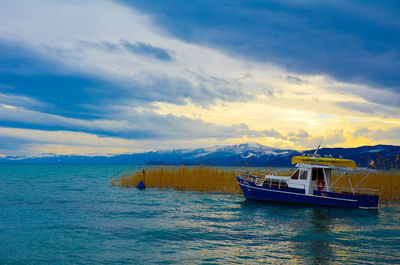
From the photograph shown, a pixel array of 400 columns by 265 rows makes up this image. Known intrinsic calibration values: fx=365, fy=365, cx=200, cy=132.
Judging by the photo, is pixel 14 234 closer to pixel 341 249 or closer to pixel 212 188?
pixel 341 249

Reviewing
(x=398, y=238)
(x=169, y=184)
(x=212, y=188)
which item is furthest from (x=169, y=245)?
(x=169, y=184)

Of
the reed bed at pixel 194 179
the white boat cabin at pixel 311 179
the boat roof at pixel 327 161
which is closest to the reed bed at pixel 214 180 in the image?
the reed bed at pixel 194 179

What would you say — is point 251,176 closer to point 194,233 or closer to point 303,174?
point 303,174

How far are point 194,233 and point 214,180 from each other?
878 inches

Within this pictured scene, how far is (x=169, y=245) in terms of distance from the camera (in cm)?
1783

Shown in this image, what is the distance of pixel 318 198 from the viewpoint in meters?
31.2

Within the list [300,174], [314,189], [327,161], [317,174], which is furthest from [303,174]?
[327,161]

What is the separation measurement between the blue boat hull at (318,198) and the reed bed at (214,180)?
3859mm

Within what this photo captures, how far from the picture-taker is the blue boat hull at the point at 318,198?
1210 inches

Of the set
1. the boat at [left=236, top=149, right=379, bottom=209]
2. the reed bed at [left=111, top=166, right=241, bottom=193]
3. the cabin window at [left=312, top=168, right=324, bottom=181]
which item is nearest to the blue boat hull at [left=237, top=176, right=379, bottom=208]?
the boat at [left=236, top=149, right=379, bottom=209]

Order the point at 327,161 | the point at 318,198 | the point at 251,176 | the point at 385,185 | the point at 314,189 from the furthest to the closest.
A: the point at 251,176 < the point at 385,185 < the point at 314,189 < the point at 327,161 < the point at 318,198

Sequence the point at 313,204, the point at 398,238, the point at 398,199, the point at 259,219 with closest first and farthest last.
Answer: the point at 398,238
the point at 259,219
the point at 313,204
the point at 398,199

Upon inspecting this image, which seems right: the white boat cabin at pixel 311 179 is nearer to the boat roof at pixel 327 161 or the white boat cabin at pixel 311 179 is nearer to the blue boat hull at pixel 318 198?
the boat roof at pixel 327 161

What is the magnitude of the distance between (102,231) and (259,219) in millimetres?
10653
